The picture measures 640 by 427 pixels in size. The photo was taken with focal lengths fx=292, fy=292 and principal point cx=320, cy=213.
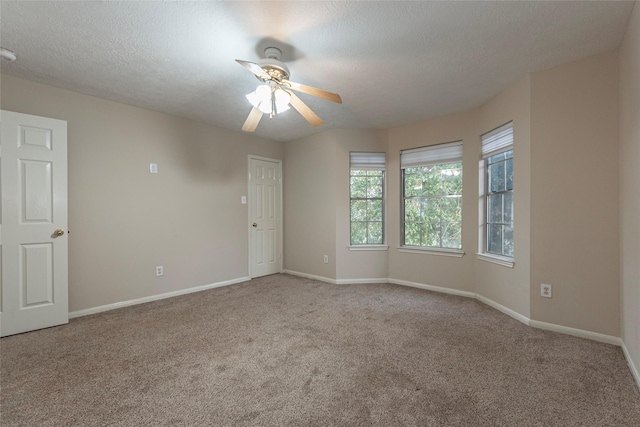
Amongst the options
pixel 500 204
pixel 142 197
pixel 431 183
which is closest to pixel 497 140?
pixel 500 204

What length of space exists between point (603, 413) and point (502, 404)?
0.51 meters

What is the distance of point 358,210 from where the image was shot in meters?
4.56

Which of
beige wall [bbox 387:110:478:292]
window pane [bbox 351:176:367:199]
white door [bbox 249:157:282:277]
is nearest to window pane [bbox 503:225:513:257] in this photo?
beige wall [bbox 387:110:478:292]

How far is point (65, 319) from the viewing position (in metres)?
A: 2.87

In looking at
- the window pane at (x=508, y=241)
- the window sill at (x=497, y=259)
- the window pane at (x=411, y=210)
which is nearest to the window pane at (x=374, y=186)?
the window pane at (x=411, y=210)

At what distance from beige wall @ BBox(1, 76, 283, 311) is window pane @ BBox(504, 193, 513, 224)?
3.54 m

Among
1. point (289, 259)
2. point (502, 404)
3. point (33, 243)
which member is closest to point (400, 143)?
point (289, 259)

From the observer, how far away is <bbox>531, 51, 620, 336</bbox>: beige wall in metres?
2.40

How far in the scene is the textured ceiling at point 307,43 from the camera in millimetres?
1872

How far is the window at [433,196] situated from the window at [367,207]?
370 mm

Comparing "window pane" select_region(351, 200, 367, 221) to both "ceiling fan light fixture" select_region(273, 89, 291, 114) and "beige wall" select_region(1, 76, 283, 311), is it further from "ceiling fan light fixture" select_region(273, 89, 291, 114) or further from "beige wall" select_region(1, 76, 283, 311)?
"ceiling fan light fixture" select_region(273, 89, 291, 114)

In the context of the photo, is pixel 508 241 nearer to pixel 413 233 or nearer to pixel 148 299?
pixel 413 233

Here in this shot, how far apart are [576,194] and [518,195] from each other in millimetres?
449

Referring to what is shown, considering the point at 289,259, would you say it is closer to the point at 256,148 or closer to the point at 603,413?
the point at 256,148
